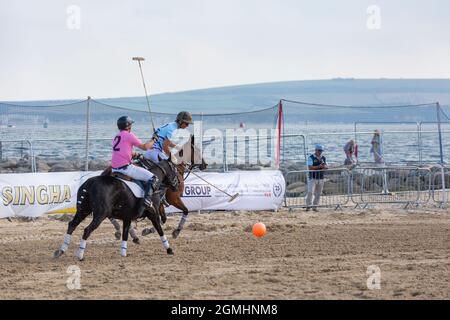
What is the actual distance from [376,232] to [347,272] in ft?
18.5

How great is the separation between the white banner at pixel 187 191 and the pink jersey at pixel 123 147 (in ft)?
20.9

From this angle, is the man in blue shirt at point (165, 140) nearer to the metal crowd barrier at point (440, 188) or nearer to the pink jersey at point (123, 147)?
the pink jersey at point (123, 147)

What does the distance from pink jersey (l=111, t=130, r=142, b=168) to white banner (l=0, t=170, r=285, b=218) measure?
20.9 feet

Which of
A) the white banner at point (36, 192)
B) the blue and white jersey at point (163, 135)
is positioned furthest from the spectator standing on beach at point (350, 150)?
the blue and white jersey at point (163, 135)

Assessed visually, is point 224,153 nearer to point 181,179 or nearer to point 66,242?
point 181,179

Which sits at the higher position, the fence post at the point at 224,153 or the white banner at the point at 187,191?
the fence post at the point at 224,153

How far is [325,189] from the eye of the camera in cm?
2772

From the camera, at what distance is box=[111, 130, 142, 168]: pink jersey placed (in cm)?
1510

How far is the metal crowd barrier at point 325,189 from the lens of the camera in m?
25.4

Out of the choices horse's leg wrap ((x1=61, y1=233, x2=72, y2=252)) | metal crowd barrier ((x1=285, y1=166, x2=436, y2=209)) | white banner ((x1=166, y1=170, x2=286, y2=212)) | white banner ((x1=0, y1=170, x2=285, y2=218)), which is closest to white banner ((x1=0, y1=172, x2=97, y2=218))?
white banner ((x1=0, y1=170, x2=285, y2=218))

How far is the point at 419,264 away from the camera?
14.3 m

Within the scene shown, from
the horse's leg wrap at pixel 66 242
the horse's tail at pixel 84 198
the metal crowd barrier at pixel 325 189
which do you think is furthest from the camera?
the metal crowd barrier at pixel 325 189

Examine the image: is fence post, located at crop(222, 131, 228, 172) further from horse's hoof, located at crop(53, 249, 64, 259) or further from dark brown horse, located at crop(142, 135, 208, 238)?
horse's hoof, located at crop(53, 249, 64, 259)

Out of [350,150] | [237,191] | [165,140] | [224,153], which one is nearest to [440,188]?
[350,150]
